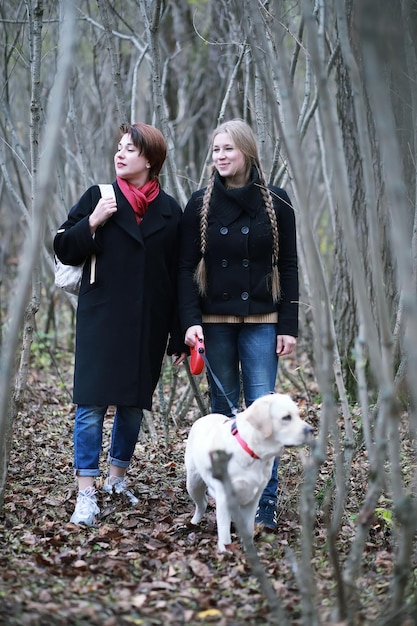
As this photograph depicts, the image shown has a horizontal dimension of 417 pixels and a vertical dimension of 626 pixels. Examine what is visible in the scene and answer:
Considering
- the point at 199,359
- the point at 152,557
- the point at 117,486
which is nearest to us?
the point at 152,557

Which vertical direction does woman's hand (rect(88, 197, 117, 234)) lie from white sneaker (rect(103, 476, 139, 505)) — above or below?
above

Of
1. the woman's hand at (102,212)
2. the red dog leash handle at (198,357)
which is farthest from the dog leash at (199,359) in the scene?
the woman's hand at (102,212)

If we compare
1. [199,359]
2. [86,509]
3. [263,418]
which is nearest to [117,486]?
[86,509]

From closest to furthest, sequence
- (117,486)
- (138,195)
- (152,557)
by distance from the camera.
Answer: (152,557), (138,195), (117,486)

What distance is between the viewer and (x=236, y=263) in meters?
4.30

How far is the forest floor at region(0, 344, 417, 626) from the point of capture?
3.08 m

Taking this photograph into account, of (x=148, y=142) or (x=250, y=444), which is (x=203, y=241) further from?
(x=250, y=444)

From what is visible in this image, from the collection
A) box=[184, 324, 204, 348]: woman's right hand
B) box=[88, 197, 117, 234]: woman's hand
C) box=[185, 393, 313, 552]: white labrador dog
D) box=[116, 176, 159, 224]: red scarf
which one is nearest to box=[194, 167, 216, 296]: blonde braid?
box=[184, 324, 204, 348]: woman's right hand

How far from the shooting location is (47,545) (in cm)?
394

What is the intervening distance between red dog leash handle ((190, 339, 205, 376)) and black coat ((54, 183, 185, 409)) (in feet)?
1.19

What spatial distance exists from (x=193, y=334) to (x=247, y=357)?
36cm

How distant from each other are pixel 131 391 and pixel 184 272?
0.78 m

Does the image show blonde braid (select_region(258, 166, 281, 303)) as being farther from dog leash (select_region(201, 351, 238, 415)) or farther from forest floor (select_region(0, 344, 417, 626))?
forest floor (select_region(0, 344, 417, 626))

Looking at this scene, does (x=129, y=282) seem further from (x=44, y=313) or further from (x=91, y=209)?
(x=44, y=313)
